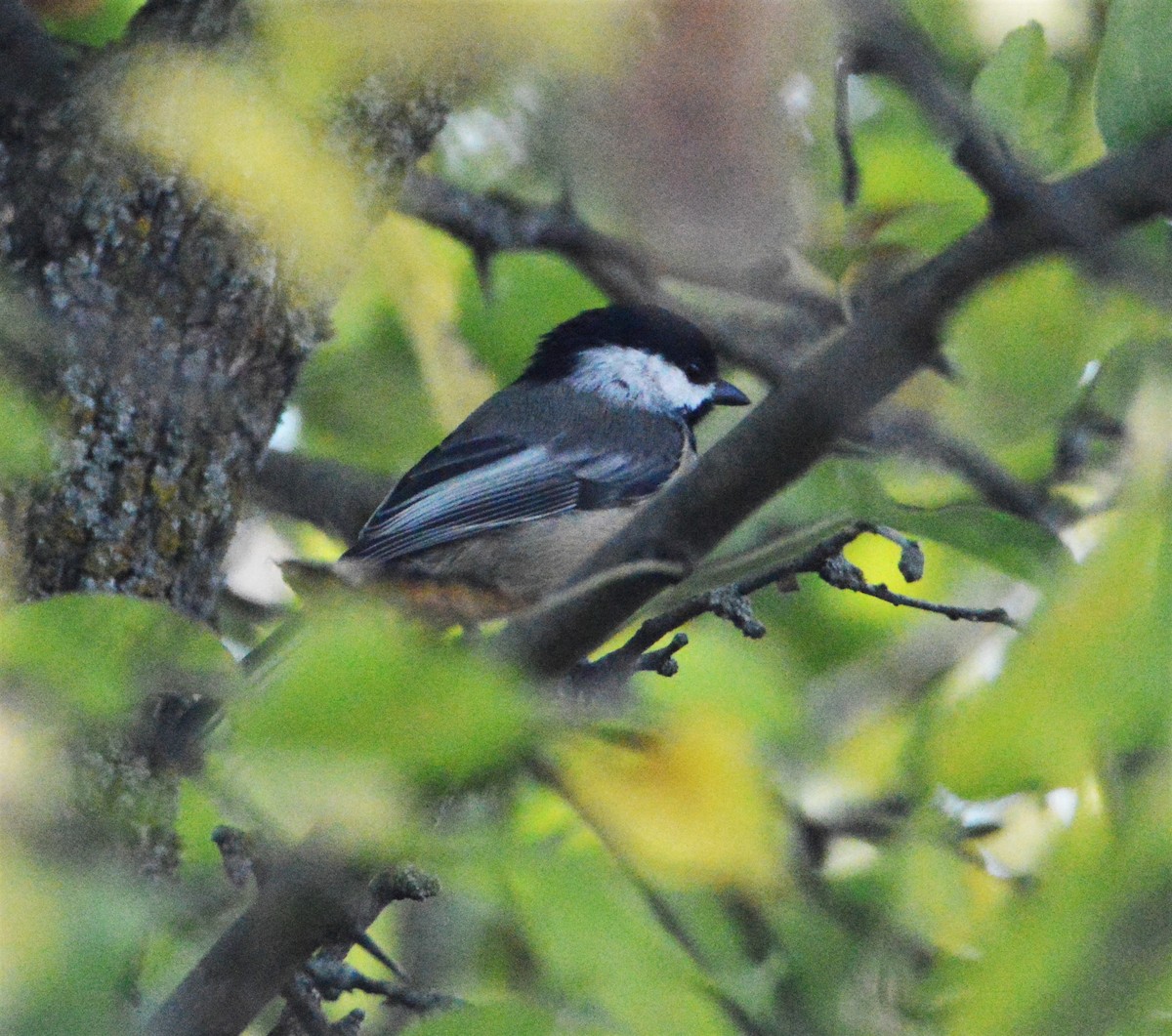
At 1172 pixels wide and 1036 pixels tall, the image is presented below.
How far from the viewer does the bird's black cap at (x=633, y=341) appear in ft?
10.7

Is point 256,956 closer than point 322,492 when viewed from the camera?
Yes

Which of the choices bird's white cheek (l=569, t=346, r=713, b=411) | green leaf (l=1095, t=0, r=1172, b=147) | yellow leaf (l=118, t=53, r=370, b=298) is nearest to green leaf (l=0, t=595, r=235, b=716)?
green leaf (l=1095, t=0, r=1172, b=147)

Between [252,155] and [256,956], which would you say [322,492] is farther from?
[256,956]

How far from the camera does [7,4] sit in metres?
1.94

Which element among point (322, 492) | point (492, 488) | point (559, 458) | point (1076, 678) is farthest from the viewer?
point (559, 458)

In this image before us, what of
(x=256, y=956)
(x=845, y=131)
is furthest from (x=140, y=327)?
(x=256, y=956)

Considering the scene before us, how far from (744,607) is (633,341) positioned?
7.56 feet

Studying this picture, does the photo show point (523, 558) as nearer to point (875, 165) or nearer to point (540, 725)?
point (875, 165)

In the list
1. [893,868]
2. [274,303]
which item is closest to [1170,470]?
[893,868]

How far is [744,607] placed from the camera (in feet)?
4.24

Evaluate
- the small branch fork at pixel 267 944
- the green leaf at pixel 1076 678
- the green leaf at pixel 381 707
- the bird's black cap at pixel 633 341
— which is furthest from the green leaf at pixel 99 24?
the green leaf at pixel 1076 678

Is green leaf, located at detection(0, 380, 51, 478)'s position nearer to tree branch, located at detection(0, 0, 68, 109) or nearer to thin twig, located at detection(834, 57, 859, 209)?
thin twig, located at detection(834, 57, 859, 209)

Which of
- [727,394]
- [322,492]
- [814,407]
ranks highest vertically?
[814,407]

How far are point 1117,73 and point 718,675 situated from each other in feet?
1.97
